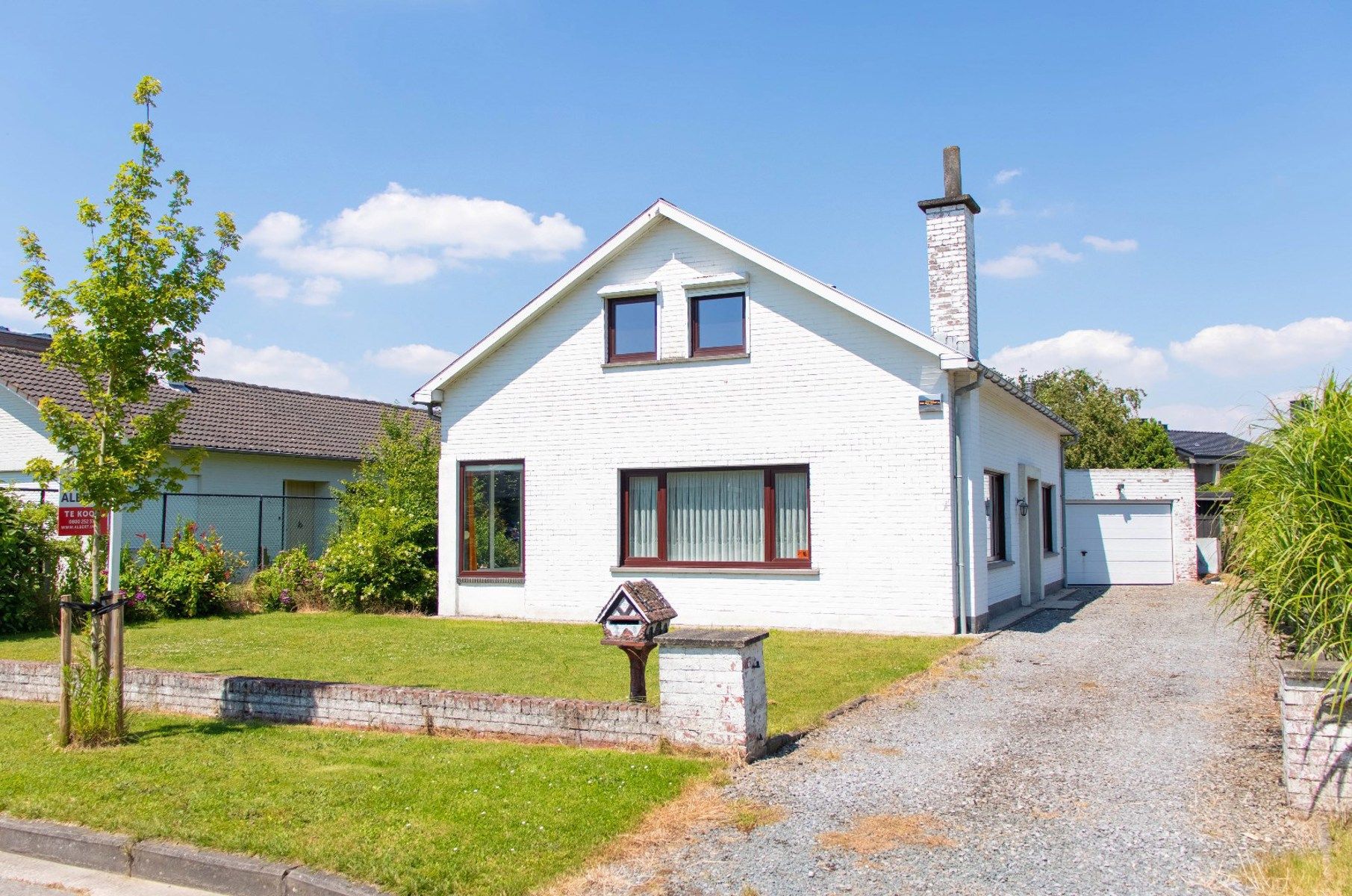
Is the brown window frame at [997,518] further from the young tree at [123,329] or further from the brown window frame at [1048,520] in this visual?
the young tree at [123,329]

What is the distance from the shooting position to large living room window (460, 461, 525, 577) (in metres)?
17.0

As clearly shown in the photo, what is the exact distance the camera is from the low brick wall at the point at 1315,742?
550cm

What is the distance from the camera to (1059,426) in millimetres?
21859

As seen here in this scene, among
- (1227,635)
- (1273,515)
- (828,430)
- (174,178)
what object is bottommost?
(1227,635)

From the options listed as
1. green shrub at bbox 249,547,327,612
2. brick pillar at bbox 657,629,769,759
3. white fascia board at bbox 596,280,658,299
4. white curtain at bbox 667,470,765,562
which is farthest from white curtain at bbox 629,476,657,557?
brick pillar at bbox 657,629,769,759

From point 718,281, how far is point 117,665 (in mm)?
9961

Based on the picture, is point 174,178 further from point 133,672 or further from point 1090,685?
point 1090,685

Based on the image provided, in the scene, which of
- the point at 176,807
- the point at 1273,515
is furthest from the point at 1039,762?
the point at 176,807

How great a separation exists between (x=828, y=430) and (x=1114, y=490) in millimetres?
11397

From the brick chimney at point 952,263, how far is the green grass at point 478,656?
4545 millimetres

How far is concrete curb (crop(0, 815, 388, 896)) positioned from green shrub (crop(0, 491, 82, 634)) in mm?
9989

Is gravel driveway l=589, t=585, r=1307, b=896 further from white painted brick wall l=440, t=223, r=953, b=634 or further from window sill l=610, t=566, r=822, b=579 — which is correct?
window sill l=610, t=566, r=822, b=579

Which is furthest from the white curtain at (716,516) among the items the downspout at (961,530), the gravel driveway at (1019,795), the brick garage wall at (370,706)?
the brick garage wall at (370,706)

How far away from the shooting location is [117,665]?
807cm
